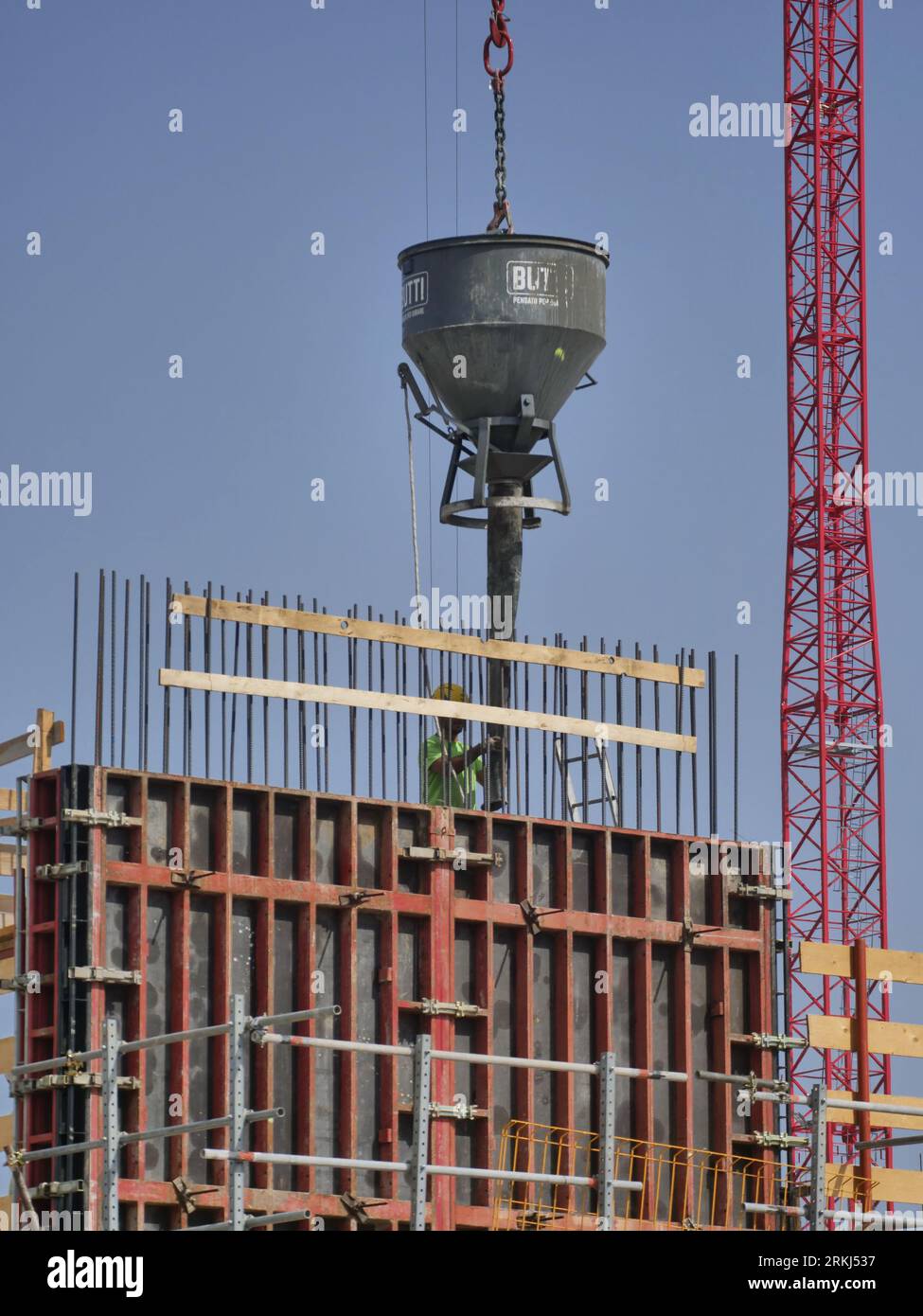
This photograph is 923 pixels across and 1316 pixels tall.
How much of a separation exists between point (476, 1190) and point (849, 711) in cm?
4585

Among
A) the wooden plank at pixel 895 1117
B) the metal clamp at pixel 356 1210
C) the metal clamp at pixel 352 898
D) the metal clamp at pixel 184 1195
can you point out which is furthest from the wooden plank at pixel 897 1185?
the metal clamp at pixel 184 1195

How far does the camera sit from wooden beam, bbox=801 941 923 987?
29609mm

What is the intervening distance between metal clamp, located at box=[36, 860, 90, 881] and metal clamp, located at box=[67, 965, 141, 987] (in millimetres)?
821

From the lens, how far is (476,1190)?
86.7 feet

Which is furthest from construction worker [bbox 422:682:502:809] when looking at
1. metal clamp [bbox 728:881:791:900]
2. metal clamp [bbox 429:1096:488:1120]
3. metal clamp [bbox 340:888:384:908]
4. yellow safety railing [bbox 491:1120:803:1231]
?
yellow safety railing [bbox 491:1120:803:1231]

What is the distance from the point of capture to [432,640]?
28125 millimetres

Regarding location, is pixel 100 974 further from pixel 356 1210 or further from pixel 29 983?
pixel 356 1210

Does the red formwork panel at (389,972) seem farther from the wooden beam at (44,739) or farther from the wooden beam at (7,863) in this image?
the wooden beam at (7,863)

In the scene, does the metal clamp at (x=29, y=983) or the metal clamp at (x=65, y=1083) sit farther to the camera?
the metal clamp at (x=29, y=983)

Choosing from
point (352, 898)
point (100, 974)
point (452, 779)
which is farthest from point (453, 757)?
point (100, 974)

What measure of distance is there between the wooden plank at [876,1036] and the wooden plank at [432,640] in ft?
12.7

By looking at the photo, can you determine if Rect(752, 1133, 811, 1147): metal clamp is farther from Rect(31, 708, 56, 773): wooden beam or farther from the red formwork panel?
Rect(31, 708, 56, 773): wooden beam

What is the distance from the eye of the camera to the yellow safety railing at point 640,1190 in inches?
1044
